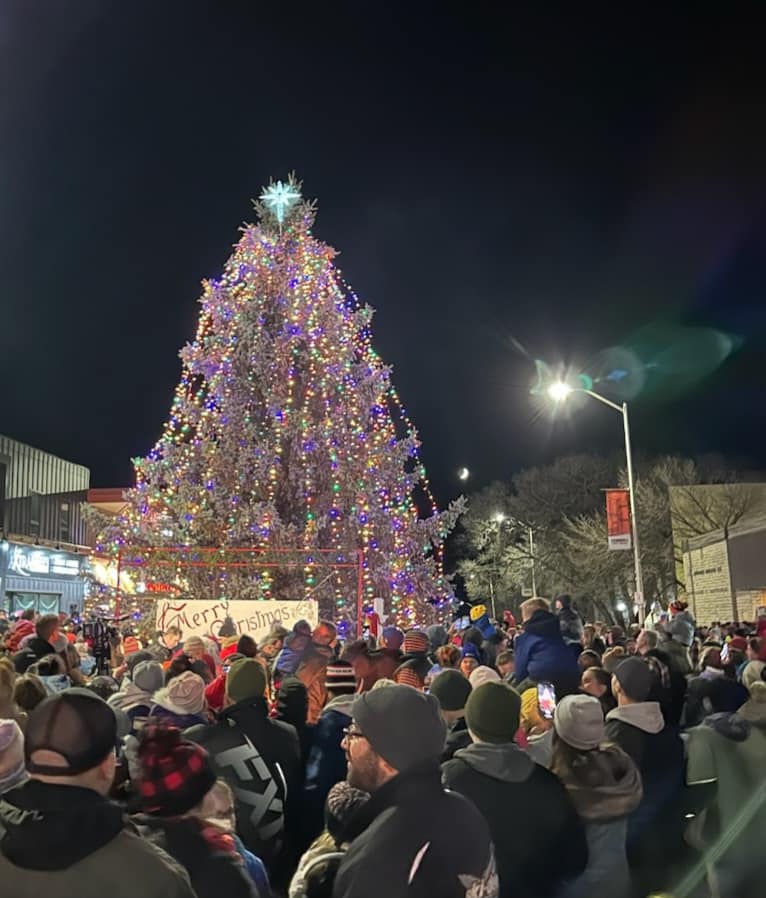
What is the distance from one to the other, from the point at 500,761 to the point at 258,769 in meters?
1.45

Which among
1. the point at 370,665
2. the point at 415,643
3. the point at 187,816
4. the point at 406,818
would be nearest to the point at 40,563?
the point at 415,643

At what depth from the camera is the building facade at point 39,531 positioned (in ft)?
115

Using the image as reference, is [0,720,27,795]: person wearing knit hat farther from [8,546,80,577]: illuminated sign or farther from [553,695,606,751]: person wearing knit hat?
[8,546,80,577]: illuminated sign

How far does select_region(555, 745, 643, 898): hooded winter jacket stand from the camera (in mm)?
3846

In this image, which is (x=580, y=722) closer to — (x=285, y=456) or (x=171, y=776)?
(x=171, y=776)

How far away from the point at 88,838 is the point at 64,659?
6254 millimetres

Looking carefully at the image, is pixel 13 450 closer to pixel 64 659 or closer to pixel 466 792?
pixel 64 659

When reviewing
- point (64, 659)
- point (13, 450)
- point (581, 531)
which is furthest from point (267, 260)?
point (581, 531)

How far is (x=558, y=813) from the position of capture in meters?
3.54

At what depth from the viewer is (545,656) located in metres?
7.00

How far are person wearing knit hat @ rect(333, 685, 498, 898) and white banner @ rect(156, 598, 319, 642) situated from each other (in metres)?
11.4

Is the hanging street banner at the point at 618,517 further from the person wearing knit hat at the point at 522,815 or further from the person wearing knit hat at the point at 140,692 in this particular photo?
the person wearing knit hat at the point at 522,815

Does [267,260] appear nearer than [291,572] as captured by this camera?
No

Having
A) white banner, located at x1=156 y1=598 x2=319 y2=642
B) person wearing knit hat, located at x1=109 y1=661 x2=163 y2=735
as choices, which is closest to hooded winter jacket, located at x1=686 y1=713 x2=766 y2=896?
person wearing knit hat, located at x1=109 y1=661 x2=163 y2=735
